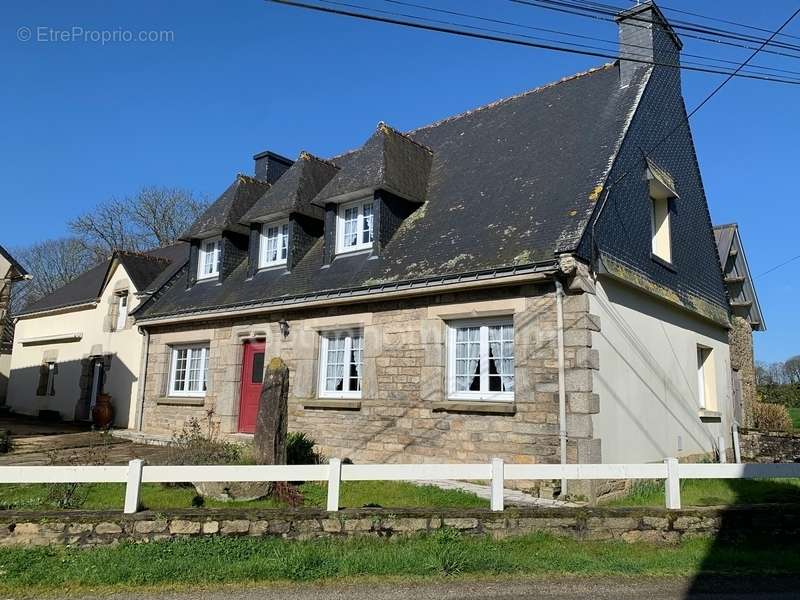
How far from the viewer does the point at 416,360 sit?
1012 centimetres

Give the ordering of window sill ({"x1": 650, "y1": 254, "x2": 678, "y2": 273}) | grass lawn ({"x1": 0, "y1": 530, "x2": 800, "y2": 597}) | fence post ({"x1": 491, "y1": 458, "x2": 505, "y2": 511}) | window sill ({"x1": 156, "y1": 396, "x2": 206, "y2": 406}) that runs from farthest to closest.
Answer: window sill ({"x1": 156, "y1": 396, "x2": 206, "y2": 406}) → window sill ({"x1": 650, "y1": 254, "x2": 678, "y2": 273}) → fence post ({"x1": 491, "y1": 458, "x2": 505, "y2": 511}) → grass lawn ({"x1": 0, "y1": 530, "x2": 800, "y2": 597})

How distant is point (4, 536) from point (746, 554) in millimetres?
7126

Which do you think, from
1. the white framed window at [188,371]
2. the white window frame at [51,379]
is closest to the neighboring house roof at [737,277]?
the white framed window at [188,371]

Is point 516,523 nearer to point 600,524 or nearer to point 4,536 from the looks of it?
point 600,524

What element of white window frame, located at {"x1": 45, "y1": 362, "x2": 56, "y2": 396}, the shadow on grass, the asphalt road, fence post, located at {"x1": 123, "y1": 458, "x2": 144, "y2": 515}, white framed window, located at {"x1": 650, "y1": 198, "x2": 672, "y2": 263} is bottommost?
the asphalt road

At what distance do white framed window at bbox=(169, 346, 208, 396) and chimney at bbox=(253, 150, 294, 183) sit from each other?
571 cm

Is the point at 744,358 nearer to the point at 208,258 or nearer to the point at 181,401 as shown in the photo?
the point at 208,258

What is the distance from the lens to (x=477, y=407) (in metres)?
9.09

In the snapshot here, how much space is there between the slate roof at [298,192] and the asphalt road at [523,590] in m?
9.90

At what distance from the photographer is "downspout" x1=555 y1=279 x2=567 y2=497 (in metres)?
8.19

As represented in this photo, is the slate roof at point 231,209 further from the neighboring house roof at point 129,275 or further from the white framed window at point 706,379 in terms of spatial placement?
the white framed window at point 706,379

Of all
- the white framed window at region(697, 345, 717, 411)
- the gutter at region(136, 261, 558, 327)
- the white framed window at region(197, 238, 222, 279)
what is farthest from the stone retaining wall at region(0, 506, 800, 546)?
the white framed window at region(197, 238, 222, 279)

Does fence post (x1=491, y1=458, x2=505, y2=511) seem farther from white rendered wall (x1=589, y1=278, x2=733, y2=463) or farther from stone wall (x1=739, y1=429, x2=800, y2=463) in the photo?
stone wall (x1=739, y1=429, x2=800, y2=463)

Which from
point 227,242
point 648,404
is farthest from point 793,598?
point 227,242
